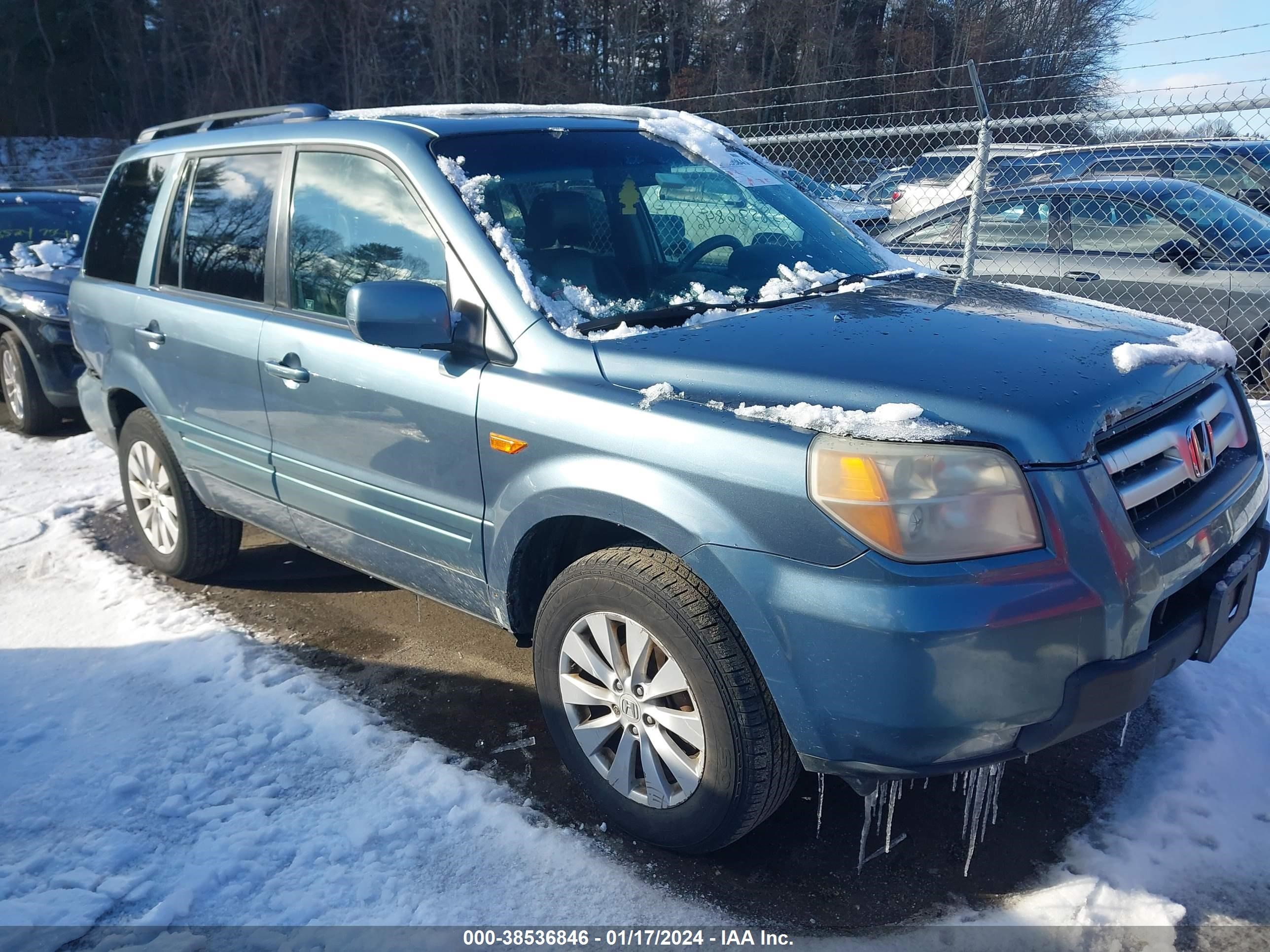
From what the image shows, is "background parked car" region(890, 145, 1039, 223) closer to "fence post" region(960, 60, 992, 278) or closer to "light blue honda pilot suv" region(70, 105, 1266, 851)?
"fence post" region(960, 60, 992, 278)

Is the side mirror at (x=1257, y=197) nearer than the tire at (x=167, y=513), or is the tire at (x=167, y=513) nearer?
the tire at (x=167, y=513)

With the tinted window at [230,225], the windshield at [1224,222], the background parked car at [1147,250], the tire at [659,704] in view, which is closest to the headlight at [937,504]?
the tire at [659,704]

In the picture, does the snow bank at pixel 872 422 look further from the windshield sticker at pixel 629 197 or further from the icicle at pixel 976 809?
the windshield sticker at pixel 629 197

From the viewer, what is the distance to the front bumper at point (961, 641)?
212 cm

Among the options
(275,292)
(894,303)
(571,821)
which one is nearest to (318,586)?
(275,292)

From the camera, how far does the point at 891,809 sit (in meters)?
2.65

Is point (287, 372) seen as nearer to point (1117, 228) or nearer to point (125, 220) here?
point (125, 220)

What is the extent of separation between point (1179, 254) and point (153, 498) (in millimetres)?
6329

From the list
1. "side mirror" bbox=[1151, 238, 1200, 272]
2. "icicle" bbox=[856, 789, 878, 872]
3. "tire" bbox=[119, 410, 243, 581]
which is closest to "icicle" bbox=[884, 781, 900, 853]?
"icicle" bbox=[856, 789, 878, 872]

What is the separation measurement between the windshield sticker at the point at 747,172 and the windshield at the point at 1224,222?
162 inches

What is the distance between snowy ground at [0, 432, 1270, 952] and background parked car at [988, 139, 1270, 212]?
443 centimetres

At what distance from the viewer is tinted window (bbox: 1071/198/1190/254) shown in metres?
6.66

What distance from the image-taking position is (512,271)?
290cm

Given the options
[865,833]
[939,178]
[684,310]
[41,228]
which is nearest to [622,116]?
[684,310]
